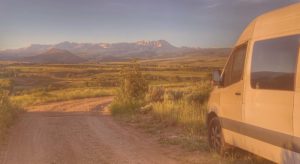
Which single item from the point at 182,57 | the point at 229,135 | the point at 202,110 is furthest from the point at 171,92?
the point at 182,57

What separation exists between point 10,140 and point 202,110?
648 centimetres

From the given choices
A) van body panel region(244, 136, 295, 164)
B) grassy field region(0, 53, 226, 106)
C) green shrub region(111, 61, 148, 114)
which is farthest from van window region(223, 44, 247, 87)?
green shrub region(111, 61, 148, 114)

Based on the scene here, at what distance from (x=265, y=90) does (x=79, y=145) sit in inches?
243

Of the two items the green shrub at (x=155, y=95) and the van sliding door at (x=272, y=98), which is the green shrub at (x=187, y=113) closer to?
the green shrub at (x=155, y=95)

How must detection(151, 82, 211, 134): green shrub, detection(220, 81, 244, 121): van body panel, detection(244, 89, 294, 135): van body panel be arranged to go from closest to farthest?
detection(244, 89, 294, 135): van body panel, detection(220, 81, 244, 121): van body panel, detection(151, 82, 211, 134): green shrub

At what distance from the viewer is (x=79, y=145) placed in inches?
495

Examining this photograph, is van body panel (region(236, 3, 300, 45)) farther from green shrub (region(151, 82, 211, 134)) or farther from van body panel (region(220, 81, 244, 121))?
green shrub (region(151, 82, 211, 134))

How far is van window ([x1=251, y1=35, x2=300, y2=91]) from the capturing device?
22.9 feet

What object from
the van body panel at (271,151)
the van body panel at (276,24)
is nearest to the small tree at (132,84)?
the van body panel at (276,24)

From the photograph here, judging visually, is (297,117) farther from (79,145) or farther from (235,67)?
(79,145)

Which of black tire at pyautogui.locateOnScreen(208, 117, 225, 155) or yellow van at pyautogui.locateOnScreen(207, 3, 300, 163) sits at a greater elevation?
yellow van at pyautogui.locateOnScreen(207, 3, 300, 163)

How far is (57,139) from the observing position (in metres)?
13.8

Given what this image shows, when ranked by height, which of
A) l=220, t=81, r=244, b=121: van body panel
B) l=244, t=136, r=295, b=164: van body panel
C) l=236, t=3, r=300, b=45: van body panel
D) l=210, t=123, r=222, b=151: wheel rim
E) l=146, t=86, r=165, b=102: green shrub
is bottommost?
l=146, t=86, r=165, b=102: green shrub

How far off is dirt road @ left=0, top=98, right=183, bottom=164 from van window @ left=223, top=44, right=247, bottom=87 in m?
2.07
